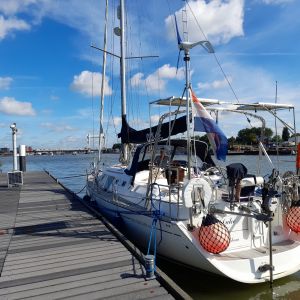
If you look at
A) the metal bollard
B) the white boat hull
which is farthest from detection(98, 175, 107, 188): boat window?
the metal bollard

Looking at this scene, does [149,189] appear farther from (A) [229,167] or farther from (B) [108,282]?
(B) [108,282]

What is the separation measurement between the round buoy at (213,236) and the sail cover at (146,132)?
2269 millimetres

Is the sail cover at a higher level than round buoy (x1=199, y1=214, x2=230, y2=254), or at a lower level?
higher

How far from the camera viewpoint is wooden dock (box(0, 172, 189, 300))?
5582 mm

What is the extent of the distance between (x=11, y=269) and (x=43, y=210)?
561 centimetres

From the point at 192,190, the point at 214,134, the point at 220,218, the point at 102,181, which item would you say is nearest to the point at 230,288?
the point at 220,218

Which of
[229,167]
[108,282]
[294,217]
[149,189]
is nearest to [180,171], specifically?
[149,189]

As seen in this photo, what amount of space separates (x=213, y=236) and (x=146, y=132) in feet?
16.3

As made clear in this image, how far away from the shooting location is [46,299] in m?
5.33

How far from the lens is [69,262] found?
6.85m

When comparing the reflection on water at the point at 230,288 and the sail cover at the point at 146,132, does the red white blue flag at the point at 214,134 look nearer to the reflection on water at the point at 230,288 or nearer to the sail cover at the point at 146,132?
the sail cover at the point at 146,132

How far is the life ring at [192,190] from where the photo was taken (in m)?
6.95

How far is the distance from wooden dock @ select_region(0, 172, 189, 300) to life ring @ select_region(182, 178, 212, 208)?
4.75ft

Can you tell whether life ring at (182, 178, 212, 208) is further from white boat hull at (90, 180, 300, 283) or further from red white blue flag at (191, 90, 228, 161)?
red white blue flag at (191, 90, 228, 161)
